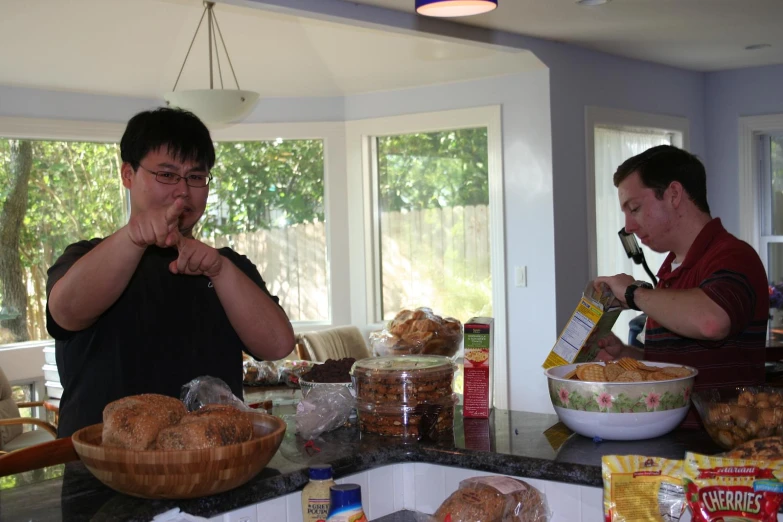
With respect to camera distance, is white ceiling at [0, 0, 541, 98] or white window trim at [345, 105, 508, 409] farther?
white window trim at [345, 105, 508, 409]

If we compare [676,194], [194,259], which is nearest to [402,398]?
[194,259]

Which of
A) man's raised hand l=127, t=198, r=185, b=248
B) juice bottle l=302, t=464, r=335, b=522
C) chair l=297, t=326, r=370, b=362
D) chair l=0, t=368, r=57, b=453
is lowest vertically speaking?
chair l=0, t=368, r=57, b=453

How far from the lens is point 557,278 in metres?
4.85

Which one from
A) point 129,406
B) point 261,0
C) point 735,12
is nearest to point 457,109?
point 735,12

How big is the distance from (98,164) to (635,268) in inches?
138

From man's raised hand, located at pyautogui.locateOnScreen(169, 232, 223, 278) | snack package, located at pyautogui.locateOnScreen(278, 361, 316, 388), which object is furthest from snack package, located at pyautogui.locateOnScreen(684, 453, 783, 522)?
snack package, located at pyautogui.locateOnScreen(278, 361, 316, 388)

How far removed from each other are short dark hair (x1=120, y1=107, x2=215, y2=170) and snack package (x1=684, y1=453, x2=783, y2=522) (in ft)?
3.78

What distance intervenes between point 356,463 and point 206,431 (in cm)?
37

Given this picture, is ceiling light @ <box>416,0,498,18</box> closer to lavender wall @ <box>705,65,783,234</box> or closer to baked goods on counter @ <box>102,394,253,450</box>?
baked goods on counter @ <box>102,394,253,450</box>

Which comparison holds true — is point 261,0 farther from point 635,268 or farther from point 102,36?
point 635,268

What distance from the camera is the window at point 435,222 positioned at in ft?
17.5

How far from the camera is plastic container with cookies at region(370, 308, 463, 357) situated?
8.39 ft

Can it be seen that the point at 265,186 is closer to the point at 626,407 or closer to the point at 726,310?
the point at 726,310

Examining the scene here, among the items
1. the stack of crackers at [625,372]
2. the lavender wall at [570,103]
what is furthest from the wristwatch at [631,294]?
the lavender wall at [570,103]
